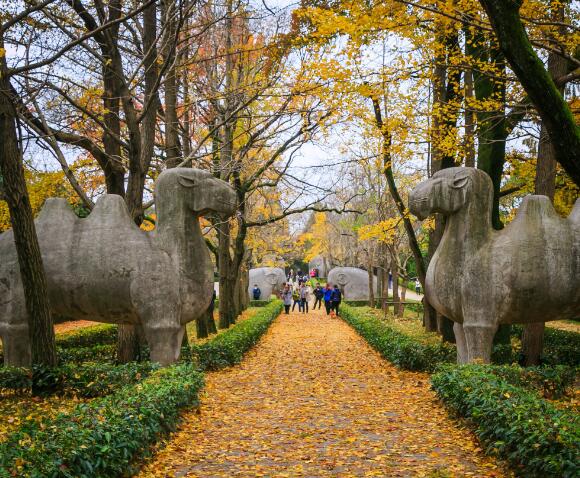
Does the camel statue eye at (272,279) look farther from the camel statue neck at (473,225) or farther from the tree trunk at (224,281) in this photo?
the camel statue neck at (473,225)

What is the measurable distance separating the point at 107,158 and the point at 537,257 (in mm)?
7763

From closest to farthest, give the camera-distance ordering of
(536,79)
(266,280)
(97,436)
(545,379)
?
(97,436) < (536,79) < (545,379) < (266,280)

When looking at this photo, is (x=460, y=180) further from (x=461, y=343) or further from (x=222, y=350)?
(x=222, y=350)

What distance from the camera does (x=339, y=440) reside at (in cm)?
693

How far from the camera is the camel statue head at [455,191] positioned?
9477 millimetres

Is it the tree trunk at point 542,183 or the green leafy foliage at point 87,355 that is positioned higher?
the tree trunk at point 542,183

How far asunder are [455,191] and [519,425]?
4837 mm

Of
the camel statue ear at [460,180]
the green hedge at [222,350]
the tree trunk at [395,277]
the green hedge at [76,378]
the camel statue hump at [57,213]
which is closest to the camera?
the green hedge at [76,378]

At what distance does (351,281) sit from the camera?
4156cm

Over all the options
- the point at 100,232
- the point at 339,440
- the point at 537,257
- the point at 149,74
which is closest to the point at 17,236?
the point at 100,232

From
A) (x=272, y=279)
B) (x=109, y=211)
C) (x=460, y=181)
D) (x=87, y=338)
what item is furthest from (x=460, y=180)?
(x=272, y=279)

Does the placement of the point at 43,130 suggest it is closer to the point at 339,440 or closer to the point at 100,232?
the point at 100,232

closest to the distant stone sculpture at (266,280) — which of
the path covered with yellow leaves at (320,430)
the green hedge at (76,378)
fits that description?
the path covered with yellow leaves at (320,430)

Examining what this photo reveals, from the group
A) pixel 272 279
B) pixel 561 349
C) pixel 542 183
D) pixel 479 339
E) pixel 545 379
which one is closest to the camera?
pixel 545 379
